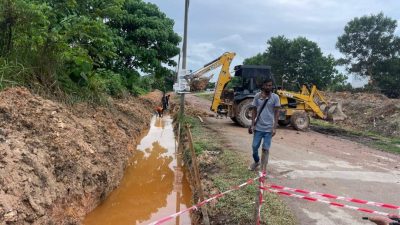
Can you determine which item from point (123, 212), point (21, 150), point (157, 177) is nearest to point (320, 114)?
point (157, 177)

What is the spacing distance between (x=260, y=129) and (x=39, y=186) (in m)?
4.17

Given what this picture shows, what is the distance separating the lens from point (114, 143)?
10.2 metres

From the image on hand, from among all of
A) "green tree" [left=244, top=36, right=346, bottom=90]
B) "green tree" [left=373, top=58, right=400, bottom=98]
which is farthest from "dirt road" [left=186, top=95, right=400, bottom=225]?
"green tree" [left=244, top=36, right=346, bottom=90]

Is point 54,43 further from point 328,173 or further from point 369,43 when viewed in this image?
point 369,43

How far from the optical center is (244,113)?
16.4m

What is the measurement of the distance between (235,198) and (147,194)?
9.89ft

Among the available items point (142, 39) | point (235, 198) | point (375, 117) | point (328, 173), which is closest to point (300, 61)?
point (375, 117)

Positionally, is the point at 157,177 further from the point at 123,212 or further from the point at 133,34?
the point at 133,34

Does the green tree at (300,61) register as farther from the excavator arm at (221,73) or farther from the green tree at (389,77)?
the excavator arm at (221,73)

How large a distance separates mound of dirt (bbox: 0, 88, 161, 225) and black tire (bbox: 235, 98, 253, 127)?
7357 millimetres

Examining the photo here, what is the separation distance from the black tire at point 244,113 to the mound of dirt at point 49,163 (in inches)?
290

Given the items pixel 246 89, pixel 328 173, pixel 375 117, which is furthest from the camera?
pixel 375 117

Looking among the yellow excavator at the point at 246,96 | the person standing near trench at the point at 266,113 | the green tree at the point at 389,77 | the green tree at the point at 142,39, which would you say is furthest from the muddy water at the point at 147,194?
the green tree at the point at 389,77

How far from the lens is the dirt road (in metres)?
6.13
